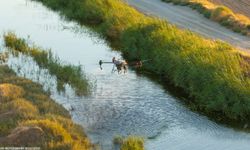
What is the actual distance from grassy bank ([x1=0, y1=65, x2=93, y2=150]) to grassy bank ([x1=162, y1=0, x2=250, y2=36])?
21.8 m

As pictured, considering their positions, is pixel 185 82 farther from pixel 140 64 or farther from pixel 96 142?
pixel 96 142

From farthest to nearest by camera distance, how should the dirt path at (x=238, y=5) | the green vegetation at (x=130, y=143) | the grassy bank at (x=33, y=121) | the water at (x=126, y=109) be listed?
the dirt path at (x=238, y=5) < the water at (x=126, y=109) < the green vegetation at (x=130, y=143) < the grassy bank at (x=33, y=121)

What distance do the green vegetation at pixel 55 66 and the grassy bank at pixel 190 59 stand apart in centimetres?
549

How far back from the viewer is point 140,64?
1361 inches

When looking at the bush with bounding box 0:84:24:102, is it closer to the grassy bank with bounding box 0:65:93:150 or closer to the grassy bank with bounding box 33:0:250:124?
the grassy bank with bounding box 0:65:93:150

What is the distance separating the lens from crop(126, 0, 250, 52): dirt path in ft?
136

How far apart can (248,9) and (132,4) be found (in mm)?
11378

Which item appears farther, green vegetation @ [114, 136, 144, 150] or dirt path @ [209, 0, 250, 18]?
dirt path @ [209, 0, 250, 18]

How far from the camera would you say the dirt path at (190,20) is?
4147 centimetres

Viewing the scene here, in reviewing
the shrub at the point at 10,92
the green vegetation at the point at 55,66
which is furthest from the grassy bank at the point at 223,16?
the shrub at the point at 10,92

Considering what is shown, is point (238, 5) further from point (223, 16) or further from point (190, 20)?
point (190, 20)

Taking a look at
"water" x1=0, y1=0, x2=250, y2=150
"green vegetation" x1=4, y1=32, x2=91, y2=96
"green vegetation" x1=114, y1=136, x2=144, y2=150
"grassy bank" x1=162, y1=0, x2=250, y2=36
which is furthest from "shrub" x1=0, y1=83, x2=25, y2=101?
"grassy bank" x1=162, y1=0, x2=250, y2=36

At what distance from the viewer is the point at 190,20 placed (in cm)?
4753

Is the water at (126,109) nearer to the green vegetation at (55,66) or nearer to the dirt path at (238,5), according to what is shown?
the green vegetation at (55,66)
